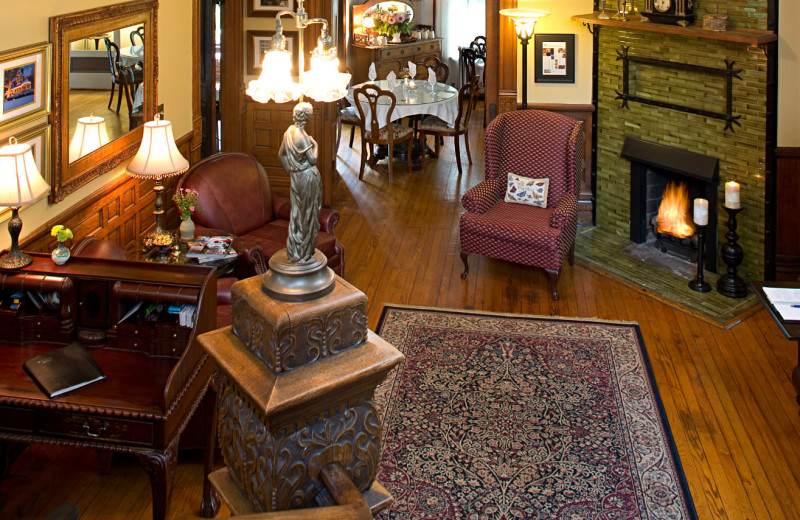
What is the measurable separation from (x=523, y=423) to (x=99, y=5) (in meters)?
3.26

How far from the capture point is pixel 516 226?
6070 mm

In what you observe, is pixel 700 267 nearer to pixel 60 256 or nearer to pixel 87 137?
pixel 87 137

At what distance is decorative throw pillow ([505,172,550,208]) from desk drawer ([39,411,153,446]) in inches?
161

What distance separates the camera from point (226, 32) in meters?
7.52

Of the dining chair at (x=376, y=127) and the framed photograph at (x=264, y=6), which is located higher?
the framed photograph at (x=264, y=6)

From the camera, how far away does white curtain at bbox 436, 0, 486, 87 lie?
1279 centimetres

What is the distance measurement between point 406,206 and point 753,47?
3.49m

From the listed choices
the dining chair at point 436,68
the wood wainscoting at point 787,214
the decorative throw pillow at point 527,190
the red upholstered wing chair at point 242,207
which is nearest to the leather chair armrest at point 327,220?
the red upholstered wing chair at point 242,207

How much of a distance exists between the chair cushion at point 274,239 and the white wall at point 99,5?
979 mm

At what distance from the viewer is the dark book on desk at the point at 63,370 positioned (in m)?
3.15

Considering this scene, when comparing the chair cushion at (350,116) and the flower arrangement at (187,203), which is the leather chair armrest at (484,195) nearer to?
the flower arrangement at (187,203)

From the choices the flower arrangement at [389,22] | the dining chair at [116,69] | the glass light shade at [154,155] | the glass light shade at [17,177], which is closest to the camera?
the glass light shade at [17,177]

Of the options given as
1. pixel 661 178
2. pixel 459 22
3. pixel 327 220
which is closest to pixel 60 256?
pixel 327 220

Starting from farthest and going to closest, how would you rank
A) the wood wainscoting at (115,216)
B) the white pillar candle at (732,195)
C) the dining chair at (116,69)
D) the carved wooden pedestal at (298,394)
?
1. the white pillar candle at (732,195)
2. the dining chair at (116,69)
3. the wood wainscoting at (115,216)
4. the carved wooden pedestal at (298,394)
